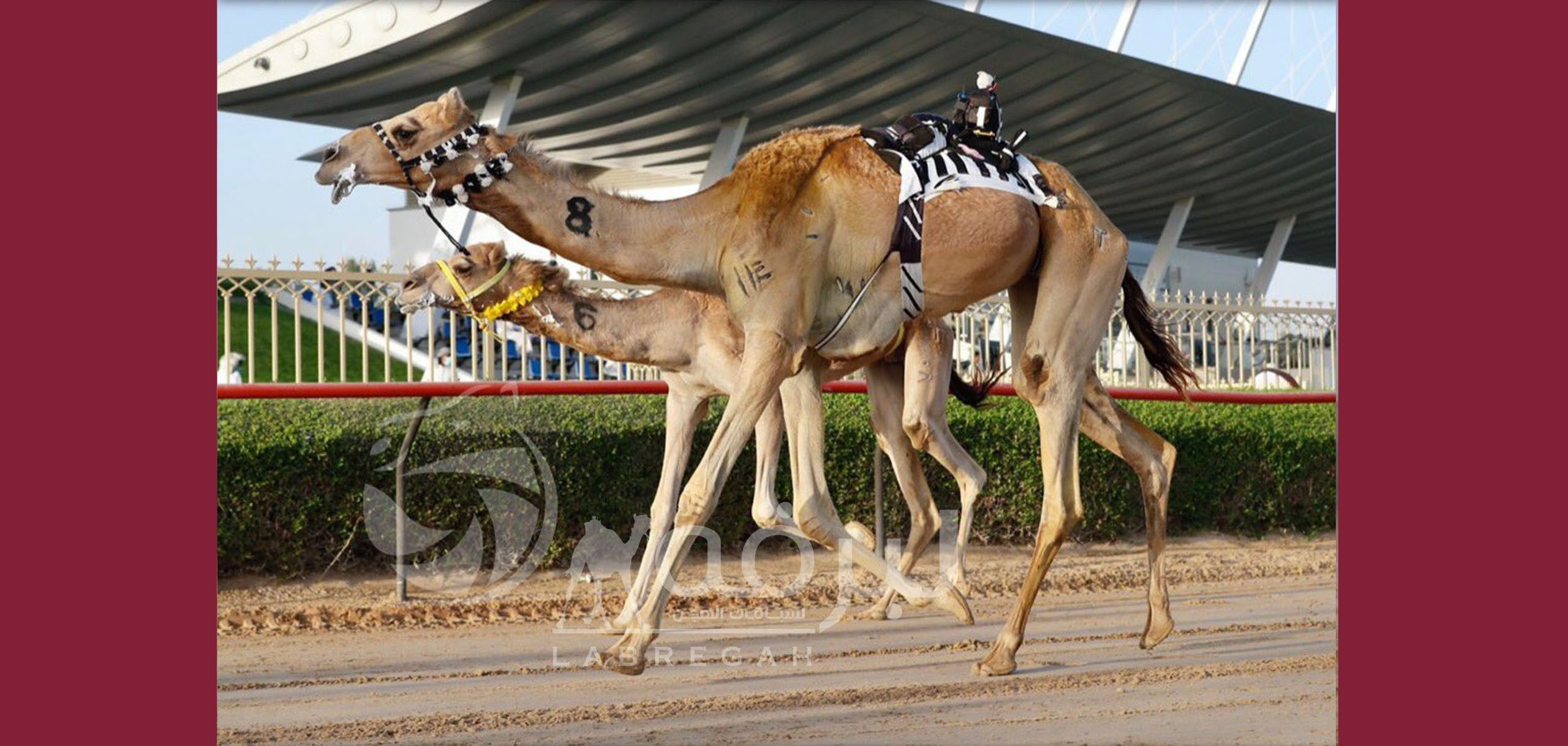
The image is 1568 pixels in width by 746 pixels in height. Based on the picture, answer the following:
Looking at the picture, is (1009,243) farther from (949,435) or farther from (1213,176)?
(1213,176)

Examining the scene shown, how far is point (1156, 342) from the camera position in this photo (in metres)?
8.12

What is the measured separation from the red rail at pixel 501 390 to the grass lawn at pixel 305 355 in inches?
69.2

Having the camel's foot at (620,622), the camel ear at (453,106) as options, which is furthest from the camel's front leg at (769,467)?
the camel ear at (453,106)

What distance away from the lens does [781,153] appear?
6387 millimetres

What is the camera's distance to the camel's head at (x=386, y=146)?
5719 millimetres

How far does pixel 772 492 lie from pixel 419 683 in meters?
1.98

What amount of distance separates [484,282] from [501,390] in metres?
2.73

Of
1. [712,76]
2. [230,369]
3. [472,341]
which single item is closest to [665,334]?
[230,369]

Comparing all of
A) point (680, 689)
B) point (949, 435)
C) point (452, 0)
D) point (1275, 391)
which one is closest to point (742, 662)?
point (680, 689)

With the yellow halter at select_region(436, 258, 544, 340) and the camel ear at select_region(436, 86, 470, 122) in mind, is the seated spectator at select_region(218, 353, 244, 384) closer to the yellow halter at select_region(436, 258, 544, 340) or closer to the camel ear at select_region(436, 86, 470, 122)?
the yellow halter at select_region(436, 258, 544, 340)

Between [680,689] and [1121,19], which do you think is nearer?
[680,689]

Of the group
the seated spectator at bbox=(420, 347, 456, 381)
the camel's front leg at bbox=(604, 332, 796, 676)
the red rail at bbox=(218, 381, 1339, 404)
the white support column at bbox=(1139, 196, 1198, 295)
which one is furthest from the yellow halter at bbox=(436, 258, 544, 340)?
the white support column at bbox=(1139, 196, 1198, 295)

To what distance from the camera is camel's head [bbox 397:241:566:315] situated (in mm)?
8234

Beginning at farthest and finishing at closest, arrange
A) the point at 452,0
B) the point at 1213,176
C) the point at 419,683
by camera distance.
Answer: the point at 1213,176 < the point at 452,0 < the point at 419,683
